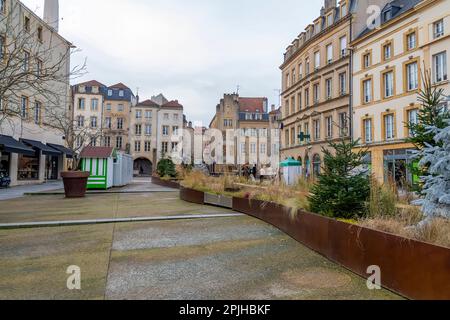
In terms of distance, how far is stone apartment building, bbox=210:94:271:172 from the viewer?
6077 cm

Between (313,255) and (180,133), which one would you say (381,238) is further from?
(180,133)

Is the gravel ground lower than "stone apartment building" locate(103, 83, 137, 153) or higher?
lower

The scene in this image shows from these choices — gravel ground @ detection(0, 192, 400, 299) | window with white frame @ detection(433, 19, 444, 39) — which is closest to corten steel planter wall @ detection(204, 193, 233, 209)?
gravel ground @ detection(0, 192, 400, 299)

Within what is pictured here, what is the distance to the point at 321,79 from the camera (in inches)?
1202

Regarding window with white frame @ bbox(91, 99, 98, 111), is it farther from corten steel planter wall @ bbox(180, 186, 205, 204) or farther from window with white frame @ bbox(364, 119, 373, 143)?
corten steel planter wall @ bbox(180, 186, 205, 204)

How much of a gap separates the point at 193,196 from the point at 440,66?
18.0 meters

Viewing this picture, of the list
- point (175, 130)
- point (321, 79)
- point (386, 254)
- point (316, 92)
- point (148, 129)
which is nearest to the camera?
point (386, 254)

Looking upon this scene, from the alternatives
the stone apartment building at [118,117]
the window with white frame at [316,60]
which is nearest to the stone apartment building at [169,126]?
the stone apartment building at [118,117]

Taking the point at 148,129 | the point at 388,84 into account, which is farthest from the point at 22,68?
the point at 148,129

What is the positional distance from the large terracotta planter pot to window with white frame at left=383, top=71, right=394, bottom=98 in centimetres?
2152

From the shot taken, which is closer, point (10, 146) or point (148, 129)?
point (10, 146)

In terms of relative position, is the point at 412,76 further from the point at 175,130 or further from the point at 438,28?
the point at 175,130

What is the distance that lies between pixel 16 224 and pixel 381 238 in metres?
7.11
